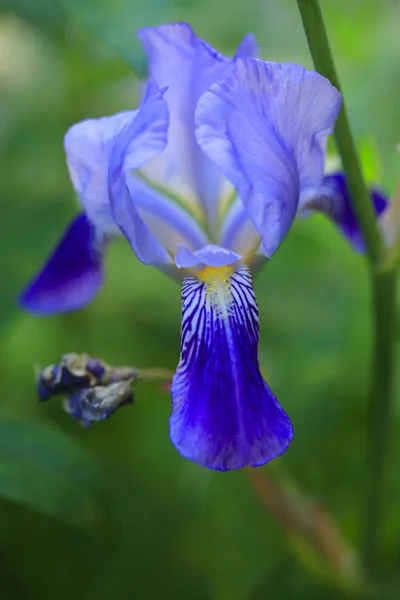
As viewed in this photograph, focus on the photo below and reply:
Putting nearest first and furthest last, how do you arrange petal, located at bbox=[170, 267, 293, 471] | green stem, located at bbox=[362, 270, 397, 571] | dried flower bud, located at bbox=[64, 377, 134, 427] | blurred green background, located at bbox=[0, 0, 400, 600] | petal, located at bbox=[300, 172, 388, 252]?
petal, located at bbox=[170, 267, 293, 471], dried flower bud, located at bbox=[64, 377, 134, 427], green stem, located at bbox=[362, 270, 397, 571], petal, located at bbox=[300, 172, 388, 252], blurred green background, located at bbox=[0, 0, 400, 600]

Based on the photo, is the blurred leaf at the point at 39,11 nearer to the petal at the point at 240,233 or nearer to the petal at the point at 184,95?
the petal at the point at 184,95

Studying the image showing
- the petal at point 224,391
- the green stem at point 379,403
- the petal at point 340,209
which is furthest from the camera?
the petal at point 340,209

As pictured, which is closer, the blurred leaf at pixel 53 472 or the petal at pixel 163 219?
the blurred leaf at pixel 53 472

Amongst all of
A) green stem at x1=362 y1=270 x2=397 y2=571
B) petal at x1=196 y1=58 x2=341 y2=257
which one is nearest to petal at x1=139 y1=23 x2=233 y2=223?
petal at x1=196 y1=58 x2=341 y2=257

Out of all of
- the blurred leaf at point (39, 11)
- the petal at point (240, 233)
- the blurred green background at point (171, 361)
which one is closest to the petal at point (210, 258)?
the petal at point (240, 233)

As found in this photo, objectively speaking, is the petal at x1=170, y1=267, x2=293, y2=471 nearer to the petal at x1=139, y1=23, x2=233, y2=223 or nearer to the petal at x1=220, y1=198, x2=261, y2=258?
the petal at x1=220, y1=198, x2=261, y2=258

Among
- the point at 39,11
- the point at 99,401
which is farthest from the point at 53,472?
the point at 39,11
